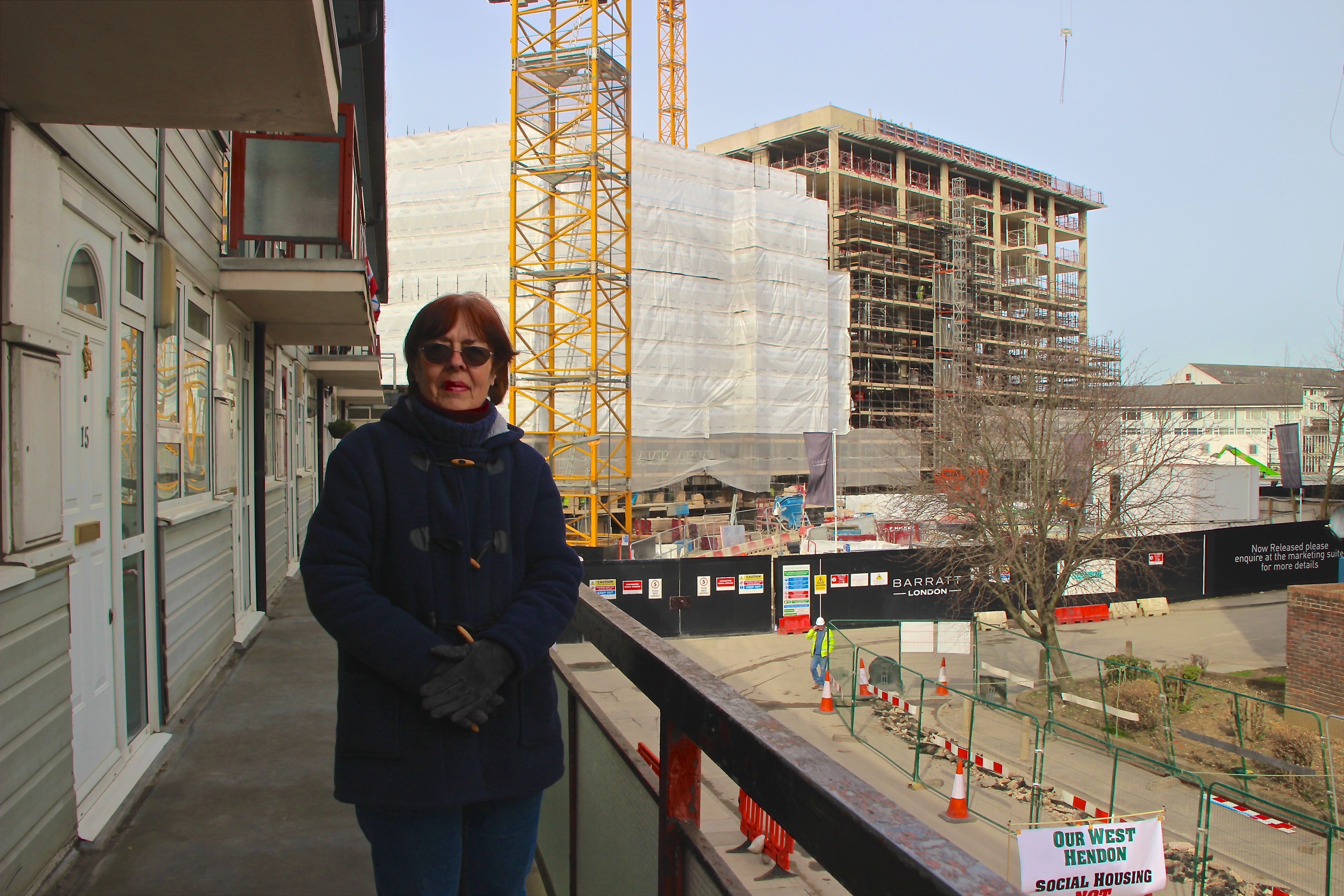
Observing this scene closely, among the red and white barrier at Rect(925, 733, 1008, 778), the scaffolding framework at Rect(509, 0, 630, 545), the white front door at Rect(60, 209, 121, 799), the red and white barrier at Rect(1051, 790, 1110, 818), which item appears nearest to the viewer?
the white front door at Rect(60, 209, 121, 799)

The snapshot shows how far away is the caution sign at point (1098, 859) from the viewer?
7184mm

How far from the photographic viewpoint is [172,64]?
302 centimetres

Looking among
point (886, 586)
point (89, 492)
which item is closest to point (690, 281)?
Result: point (886, 586)

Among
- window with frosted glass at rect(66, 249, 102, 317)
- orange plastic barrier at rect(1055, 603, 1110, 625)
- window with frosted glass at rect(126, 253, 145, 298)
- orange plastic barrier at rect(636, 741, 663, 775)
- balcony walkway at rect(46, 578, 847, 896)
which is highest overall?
window with frosted glass at rect(126, 253, 145, 298)

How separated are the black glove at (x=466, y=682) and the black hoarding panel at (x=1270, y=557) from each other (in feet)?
100

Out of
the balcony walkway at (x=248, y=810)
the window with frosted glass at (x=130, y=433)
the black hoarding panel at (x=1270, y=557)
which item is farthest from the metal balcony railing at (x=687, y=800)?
the black hoarding panel at (x=1270, y=557)

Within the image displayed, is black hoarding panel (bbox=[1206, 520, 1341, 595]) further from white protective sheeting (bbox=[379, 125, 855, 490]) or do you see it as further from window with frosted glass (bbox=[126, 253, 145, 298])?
window with frosted glass (bbox=[126, 253, 145, 298])

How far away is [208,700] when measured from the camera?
5.82m

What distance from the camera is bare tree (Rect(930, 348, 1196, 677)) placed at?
20.0m

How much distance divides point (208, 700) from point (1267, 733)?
1414 cm

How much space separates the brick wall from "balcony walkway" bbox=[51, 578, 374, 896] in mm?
14501

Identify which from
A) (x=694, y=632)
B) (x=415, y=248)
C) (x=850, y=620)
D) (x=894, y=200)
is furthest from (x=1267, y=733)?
(x=894, y=200)

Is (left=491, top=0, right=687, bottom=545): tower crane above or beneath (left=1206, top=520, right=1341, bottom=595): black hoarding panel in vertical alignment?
above

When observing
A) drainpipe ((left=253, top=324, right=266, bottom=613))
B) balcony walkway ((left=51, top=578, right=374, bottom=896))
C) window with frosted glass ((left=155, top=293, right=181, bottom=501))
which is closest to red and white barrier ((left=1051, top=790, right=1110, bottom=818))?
balcony walkway ((left=51, top=578, right=374, bottom=896))
